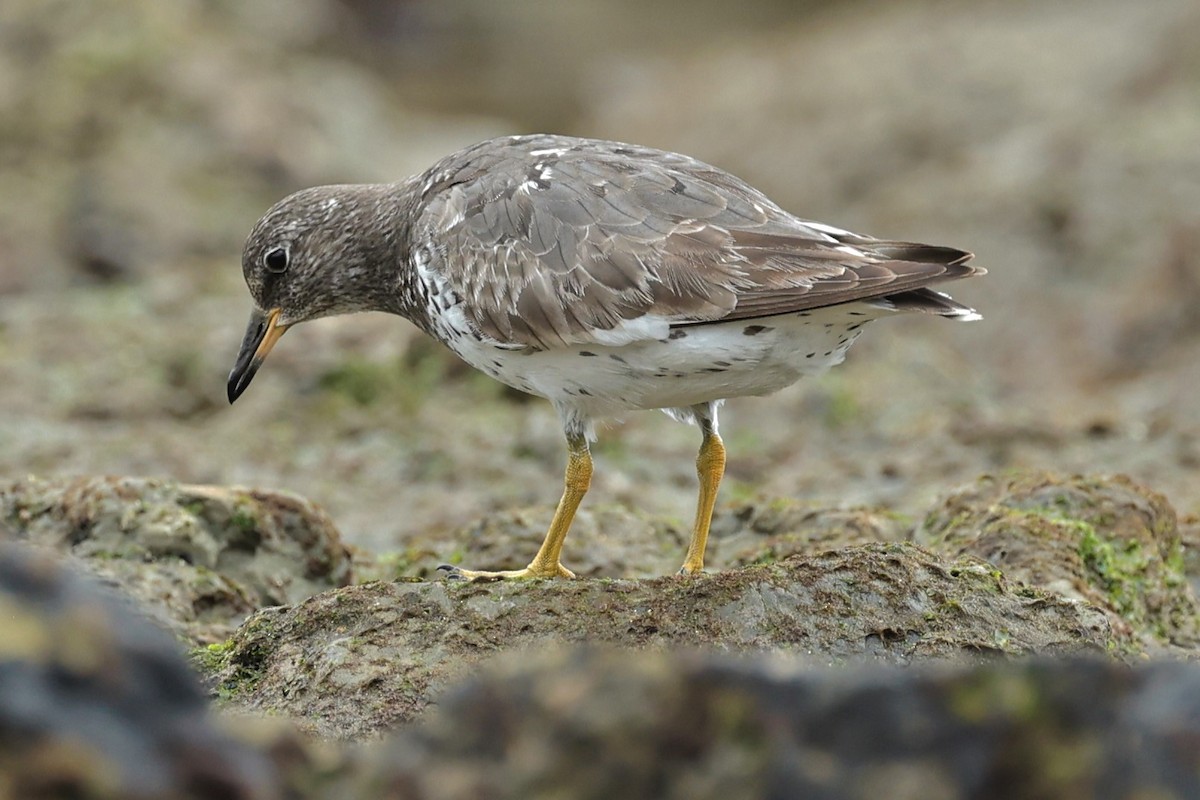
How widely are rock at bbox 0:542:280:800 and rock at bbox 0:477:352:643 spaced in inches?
145

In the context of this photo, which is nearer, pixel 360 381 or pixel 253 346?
pixel 253 346

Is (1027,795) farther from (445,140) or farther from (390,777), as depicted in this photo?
(445,140)

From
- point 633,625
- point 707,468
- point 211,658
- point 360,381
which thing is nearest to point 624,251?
point 707,468

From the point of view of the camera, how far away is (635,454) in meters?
10.9

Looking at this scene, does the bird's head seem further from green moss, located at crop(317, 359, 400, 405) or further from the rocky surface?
the rocky surface

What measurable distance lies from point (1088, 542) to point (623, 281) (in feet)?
8.27

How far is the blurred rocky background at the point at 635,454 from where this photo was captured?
322cm

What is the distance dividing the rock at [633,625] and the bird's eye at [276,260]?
2.70 metres

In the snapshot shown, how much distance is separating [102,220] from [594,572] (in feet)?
29.5

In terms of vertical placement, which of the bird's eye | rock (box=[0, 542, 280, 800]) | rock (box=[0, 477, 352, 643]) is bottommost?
rock (box=[0, 477, 352, 643])

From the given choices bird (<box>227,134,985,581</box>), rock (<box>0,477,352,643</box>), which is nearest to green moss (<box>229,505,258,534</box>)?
rock (<box>0,477,352,643</box>)

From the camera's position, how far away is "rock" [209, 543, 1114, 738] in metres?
5.29

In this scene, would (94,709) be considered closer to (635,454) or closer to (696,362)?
(696,362)

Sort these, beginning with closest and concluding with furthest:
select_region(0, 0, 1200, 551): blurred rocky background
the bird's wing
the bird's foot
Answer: the bird's wing, the bird's foot, select_region(0, 0, 1200, 551): blurred rocky background
